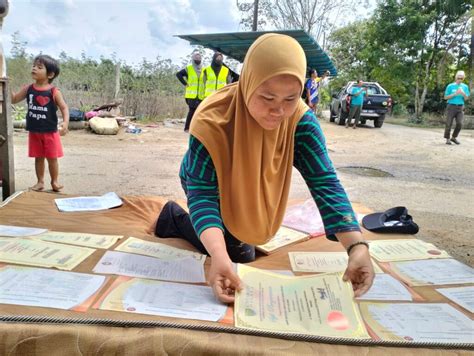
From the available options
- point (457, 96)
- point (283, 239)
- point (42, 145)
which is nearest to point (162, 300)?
point (283, 239)

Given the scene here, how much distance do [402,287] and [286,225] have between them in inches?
37.6

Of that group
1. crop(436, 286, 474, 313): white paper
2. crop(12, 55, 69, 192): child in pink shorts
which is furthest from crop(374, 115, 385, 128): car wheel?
crop(436, 286, 474, 313): white paper

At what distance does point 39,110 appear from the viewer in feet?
11.1

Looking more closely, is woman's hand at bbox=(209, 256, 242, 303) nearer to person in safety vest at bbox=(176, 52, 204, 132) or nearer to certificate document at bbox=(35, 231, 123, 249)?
certificate document at bbox=(35, 231, 123, 249)

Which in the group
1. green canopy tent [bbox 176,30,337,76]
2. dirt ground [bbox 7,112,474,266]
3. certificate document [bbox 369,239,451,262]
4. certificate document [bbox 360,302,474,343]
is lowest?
dirt ground [bbox 7,112,474,266]

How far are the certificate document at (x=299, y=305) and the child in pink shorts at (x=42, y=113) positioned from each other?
2.59 metres

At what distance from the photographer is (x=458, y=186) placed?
4.64 metres

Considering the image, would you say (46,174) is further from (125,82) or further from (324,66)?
(324,66)

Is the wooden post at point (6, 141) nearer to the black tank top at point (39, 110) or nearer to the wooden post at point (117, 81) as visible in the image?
the black tank top at point (39, 110)

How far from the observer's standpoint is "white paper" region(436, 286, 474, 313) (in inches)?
56.6

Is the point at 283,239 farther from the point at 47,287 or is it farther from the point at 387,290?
the point at 47,287

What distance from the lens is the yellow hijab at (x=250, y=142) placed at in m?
1.35

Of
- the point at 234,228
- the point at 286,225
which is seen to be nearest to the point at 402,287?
the point at 234,228

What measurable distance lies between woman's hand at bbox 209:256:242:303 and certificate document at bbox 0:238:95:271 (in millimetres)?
629
